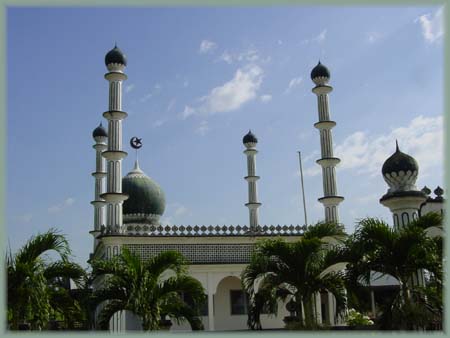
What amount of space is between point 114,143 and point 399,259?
35.7ft

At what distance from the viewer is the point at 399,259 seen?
40.9ft

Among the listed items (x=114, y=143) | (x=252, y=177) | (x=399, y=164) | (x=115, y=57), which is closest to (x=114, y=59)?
(x=115, y=57)

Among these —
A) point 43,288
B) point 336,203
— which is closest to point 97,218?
point 336,203

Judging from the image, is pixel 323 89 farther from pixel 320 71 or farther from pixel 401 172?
pixel 401 172

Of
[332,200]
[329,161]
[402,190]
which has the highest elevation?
[329,161]

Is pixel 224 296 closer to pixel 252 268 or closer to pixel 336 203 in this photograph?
pixel 336 203

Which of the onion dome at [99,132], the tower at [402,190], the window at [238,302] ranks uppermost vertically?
the onion dome at [99,132]

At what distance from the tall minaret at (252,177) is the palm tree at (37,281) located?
13077mm

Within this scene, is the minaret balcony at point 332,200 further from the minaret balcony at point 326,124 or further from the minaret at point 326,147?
the minaret balcony at point 326,124

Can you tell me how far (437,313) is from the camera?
12.3m

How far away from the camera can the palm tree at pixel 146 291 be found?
12820mm

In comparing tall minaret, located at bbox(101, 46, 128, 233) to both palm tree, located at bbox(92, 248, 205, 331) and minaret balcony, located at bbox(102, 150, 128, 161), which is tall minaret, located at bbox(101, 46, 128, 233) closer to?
minaret balcony, located at bbox(102, 150, 128, 161)

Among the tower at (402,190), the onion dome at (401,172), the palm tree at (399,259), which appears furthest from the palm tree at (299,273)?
the onion dome at (401,172)

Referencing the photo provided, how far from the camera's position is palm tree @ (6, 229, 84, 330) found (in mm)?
11336
